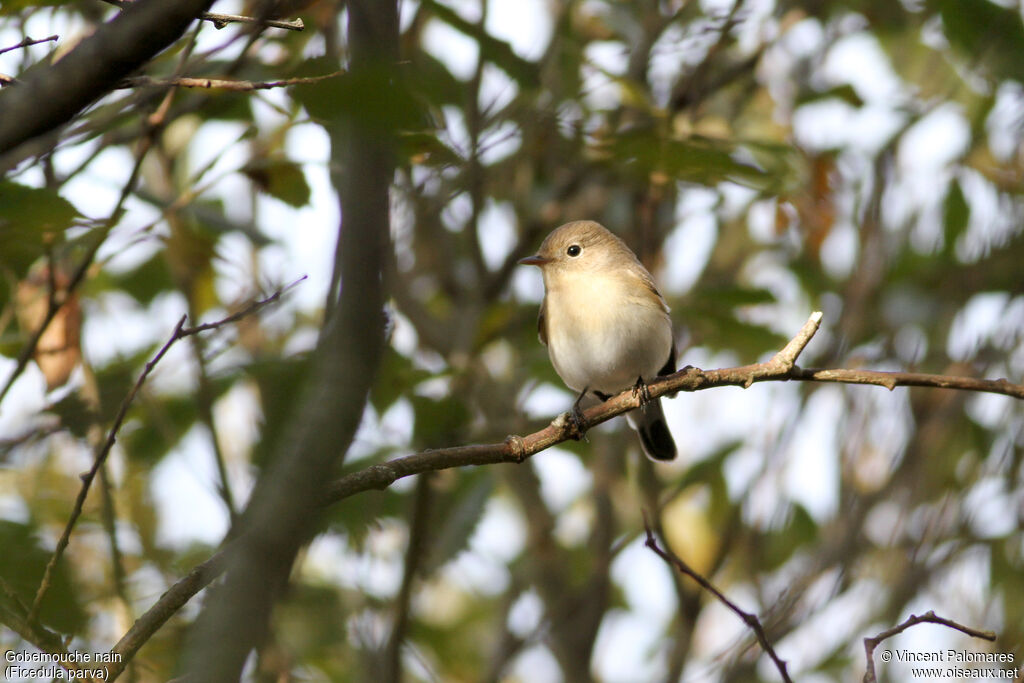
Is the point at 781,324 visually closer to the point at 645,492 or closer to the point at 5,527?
the point at 645,492

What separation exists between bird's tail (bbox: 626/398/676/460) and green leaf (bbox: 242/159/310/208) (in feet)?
8.44

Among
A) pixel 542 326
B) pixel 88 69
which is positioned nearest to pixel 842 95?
pixel 542 326

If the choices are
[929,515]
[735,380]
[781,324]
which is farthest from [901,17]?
[735,380]

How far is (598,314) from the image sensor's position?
5.09 m

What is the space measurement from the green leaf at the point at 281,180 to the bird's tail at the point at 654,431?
2571 mm

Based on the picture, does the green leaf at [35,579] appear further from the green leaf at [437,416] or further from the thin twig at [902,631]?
the thin twig at [902,631]

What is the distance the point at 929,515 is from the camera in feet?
18.4

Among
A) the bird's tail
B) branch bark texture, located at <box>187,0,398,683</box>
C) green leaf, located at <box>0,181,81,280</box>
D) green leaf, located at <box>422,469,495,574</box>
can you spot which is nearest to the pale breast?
the bird's tail

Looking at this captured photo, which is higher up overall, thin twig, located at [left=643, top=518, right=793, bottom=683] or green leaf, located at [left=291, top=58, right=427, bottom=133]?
green leaf, located at [left=291, top=58, right=427, bottom=133]

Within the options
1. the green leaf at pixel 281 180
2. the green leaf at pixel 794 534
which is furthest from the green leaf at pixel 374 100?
the green leaf at pixel 794 534

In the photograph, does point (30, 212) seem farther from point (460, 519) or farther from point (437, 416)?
point (460, 519)

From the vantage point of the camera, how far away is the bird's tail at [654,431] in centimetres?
573

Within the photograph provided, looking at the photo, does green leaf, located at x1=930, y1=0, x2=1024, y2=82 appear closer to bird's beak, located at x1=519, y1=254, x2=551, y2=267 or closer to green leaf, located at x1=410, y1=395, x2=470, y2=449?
bird's beak, located at x1=519, y1=254, x2=551, y2=267

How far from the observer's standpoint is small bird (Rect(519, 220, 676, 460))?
505 centimetres
